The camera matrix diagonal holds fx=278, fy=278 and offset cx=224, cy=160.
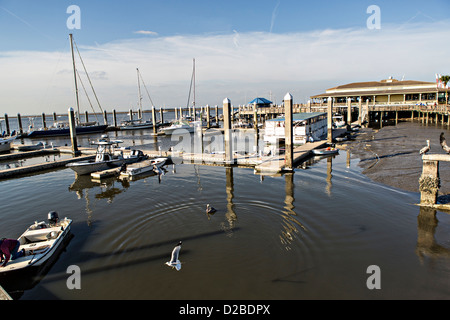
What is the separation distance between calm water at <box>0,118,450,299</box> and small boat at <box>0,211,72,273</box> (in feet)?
2.00

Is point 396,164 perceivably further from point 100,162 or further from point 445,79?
point 445,79

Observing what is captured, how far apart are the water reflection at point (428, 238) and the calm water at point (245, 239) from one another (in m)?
0.05

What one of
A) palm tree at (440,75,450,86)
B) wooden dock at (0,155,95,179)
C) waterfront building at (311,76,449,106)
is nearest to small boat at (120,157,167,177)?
wooden dock at (0,155,95,179)

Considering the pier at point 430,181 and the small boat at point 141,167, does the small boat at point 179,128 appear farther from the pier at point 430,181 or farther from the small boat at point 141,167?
the pier at point 430,181

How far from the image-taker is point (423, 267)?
1010 centimetres

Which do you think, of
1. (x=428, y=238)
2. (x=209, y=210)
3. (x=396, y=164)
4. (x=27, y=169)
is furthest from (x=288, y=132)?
(x=27, y=169)

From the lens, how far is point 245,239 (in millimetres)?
12477

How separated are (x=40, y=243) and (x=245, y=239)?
879cm

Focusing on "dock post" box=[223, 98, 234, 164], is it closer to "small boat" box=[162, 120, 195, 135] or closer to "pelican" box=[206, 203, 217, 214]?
"pelican" box=[206, 203, 217, 214]

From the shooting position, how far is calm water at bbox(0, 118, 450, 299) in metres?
9.37

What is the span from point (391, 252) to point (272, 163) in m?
14.7

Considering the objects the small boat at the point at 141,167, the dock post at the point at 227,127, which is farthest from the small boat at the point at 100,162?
the dock post at the point at 227,127

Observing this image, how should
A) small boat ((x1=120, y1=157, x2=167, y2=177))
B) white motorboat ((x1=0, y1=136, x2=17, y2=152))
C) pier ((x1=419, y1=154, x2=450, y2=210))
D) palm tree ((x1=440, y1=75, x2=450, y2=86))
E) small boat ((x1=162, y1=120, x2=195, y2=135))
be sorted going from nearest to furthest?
pier ((x1=419, y1=154, x2=450, y2=210)) → small boat ((x1=120, y1=157, x2=167, y2=177)) → white motorboat ((x1=0, y1=136, x2=17, y2=152)) → small boat ((x1=162, y1=120, x2=195, y2=135)) → palm tree ((x1=440, y1=75, x2=450, y2=86))

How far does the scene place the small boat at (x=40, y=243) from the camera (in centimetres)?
1032
